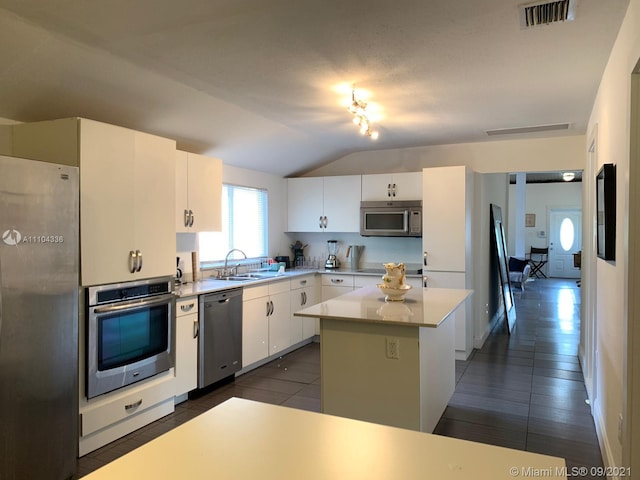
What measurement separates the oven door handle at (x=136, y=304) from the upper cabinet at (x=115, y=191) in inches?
6.7

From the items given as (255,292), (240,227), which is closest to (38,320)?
(255,292)

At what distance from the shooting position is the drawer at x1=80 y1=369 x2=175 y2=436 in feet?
9.66

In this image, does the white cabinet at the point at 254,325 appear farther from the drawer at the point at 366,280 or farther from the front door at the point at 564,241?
the front door at the point at 564,241

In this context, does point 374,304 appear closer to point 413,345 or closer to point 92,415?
point 413,345

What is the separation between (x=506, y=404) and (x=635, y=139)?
8.46ft

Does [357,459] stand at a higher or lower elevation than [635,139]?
lower

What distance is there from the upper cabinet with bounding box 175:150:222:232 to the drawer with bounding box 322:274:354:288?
72.3 inches

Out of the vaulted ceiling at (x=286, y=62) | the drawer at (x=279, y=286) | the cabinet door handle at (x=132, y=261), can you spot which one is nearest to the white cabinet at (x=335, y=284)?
the drawer at (x=279, y=286)

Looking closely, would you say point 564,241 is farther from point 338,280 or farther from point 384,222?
point 338,280

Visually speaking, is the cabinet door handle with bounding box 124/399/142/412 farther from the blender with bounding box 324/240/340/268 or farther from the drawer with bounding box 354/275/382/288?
the blender with bounding box 324/240/340/268

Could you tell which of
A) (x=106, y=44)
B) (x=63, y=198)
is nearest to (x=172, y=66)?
(x=106, y=44)

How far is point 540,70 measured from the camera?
122 inches

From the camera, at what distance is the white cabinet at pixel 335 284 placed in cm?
575

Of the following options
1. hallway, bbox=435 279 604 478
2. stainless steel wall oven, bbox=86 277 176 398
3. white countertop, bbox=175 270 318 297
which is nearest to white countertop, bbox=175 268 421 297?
white countertop, bbox=175 270 318 297
